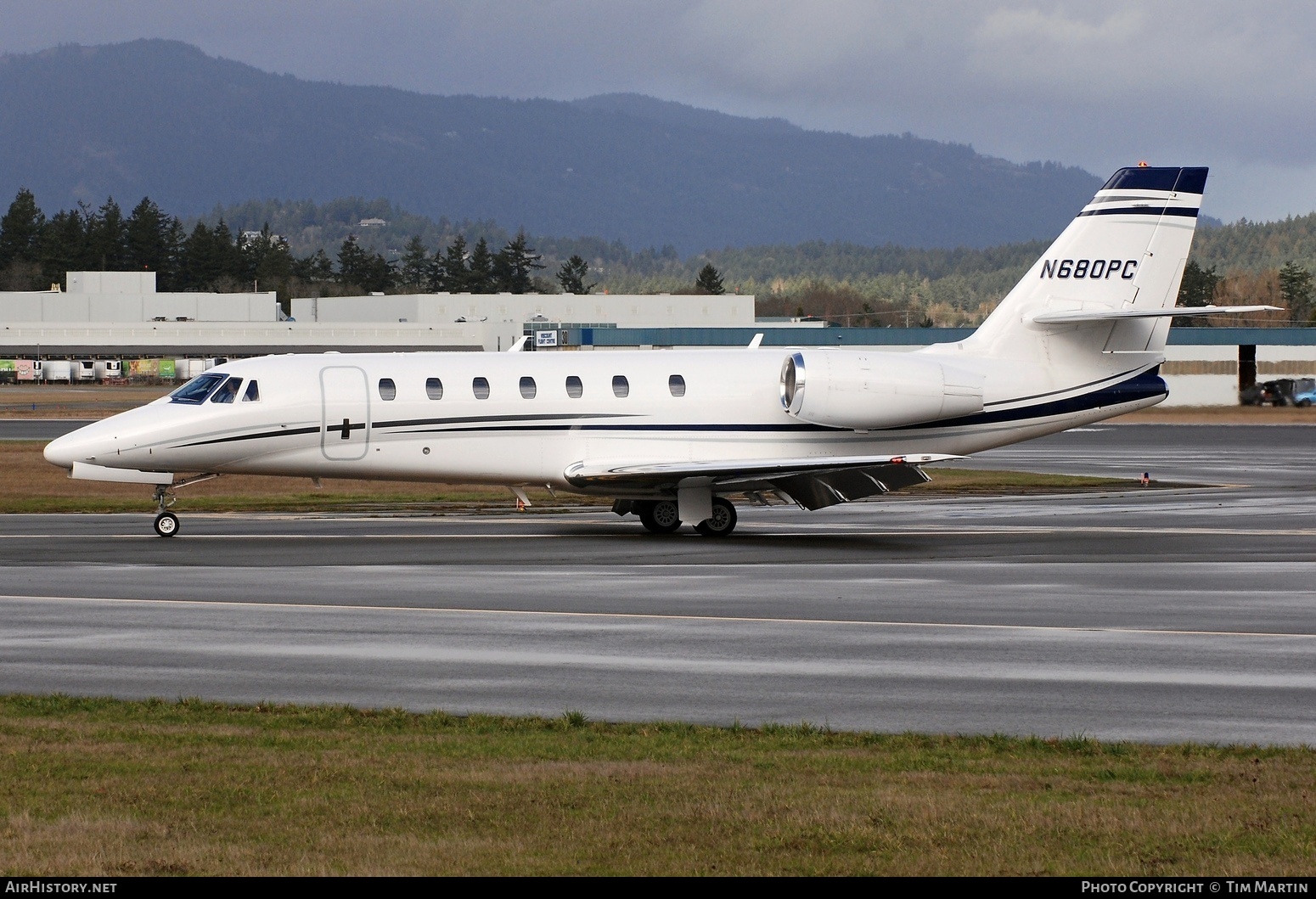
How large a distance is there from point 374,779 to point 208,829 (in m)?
1.40

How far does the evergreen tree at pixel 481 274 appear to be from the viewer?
181625 mm

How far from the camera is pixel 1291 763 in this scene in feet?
32.7

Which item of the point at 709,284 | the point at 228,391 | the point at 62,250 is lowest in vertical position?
the point at 228,391

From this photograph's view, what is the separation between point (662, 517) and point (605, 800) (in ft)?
58.6

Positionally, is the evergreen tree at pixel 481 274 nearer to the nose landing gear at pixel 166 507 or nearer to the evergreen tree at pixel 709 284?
the evergreen tree at pixel 709 284

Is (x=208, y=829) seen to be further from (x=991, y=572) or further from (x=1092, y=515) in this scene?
(x=1092, y=515)

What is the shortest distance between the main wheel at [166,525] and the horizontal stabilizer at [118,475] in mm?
616

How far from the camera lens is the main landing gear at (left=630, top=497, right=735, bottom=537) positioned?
26.2 metres

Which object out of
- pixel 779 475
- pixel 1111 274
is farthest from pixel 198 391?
pixel 1111 274

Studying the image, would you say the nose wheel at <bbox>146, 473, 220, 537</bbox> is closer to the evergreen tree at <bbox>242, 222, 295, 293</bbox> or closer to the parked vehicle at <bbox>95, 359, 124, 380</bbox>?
the parked vehicle at <bbox>95, 359, 124, 380</bbox>

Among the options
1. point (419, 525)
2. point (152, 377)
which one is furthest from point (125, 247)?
point (419, 525)

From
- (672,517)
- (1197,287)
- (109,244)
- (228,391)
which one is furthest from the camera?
(109,244)

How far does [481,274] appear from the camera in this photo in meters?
183

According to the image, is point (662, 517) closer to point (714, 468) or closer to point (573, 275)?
point (714, 468)
